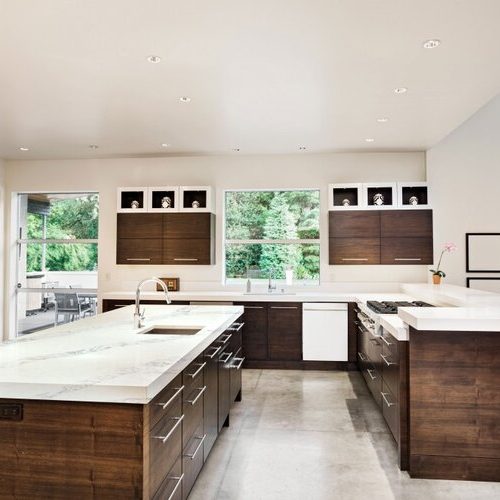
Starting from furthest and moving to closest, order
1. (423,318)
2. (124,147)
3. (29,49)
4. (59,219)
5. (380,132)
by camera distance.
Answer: (59,219) < (124,147) < (380,132) < (29,49) < (423,318)

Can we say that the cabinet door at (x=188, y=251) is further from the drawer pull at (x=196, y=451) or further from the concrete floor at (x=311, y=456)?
the drawer pull at (x=196, y=451)

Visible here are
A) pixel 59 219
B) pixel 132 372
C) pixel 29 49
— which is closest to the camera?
pixel 132 372

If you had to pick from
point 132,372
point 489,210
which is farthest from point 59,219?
point 489,210

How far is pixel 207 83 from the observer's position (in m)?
3.49

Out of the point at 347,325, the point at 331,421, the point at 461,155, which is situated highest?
the point at 461,155

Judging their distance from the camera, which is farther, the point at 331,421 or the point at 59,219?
the point at 59,219

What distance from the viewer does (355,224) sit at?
18.3 feet

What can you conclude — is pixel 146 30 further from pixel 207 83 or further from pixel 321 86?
pixel 321 86

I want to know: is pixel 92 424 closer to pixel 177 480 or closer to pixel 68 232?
pixel 177 480

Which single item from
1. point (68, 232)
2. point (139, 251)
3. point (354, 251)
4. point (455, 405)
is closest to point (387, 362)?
point (455, 405)

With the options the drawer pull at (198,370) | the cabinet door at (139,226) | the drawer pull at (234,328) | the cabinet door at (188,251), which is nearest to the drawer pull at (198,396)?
the drawer pull at (198,370)

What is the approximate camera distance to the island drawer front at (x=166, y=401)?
5.55 ft

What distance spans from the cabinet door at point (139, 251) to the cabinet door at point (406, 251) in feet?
9.82

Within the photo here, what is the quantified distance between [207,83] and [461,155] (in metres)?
3.40
